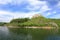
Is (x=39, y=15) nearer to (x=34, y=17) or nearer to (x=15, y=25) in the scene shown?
(x=34, y=17)

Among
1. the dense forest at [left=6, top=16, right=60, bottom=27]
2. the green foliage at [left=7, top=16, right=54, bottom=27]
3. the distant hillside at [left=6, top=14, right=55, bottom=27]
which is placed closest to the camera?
the dense forest at [left=6, top=16, right=60, bottom=27]

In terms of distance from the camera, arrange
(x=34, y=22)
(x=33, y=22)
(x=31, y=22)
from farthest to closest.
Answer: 1. (x=33, y=22)
2. (x=34, y=22)
3. (x=31, y=22)

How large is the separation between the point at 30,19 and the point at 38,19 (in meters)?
6.60

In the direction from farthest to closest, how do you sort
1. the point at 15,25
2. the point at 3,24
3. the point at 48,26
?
the point at 3,24 < the point at 15,25 < the point at 48,26

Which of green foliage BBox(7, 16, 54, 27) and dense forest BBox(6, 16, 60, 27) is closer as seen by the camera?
dense forest BBox(6, 16, 60, 27)

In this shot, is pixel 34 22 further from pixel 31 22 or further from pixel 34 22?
pixel 31 22

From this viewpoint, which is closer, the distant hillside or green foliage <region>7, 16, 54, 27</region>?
the distant hillside

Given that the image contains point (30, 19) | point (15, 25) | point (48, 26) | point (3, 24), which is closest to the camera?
point (48, 26)

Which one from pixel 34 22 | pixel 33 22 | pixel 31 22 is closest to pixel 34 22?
pixel 34 22

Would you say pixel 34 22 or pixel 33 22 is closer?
pixel 34 22

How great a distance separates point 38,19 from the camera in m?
109

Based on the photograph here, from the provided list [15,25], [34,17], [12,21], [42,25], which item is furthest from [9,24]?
[42,25]

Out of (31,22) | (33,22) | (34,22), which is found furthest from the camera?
(33,22)

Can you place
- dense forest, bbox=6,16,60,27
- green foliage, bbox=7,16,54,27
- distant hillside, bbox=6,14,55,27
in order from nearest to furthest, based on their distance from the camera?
1. dense forest, bbox=6,16,60,27
2. distant hillside, bbox=6,14,55,27
3. green foliage, bbox=7,16,54,27
